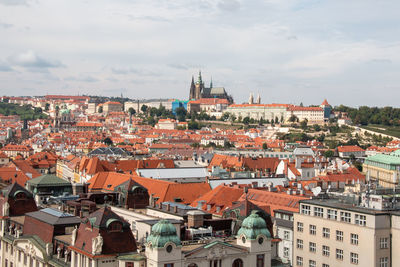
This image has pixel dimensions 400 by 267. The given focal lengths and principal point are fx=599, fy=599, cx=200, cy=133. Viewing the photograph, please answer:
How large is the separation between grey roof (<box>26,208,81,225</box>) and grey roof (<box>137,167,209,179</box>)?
128 feet

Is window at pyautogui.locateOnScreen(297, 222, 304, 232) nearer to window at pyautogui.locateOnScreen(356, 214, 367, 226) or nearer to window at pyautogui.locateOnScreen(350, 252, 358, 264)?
window at pyautogui.locateOnScreen(350, 252, 358, 264)

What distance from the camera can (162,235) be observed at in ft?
99.0

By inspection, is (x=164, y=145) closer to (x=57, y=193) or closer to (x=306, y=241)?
(x=57, y=193)

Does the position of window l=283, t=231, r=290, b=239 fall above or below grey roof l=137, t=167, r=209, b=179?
below

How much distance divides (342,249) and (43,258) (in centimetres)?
2029

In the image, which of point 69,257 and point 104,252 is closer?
point 104,252

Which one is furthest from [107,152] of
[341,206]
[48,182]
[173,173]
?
[341,206]

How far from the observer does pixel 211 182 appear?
69.8m

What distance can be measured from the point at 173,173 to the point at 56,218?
44.7 meters

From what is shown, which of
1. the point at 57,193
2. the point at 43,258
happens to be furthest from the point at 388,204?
the point at 57,193

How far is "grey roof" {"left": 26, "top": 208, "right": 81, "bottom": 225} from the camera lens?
1494 inches

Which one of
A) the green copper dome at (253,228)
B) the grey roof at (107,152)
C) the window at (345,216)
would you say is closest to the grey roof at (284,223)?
the window at (345,216)

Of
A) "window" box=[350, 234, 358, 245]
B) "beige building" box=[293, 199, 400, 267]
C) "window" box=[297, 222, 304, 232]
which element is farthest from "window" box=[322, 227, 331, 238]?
"window" box=[297, 222, 304, 232]

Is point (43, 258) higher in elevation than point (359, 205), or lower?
lower
